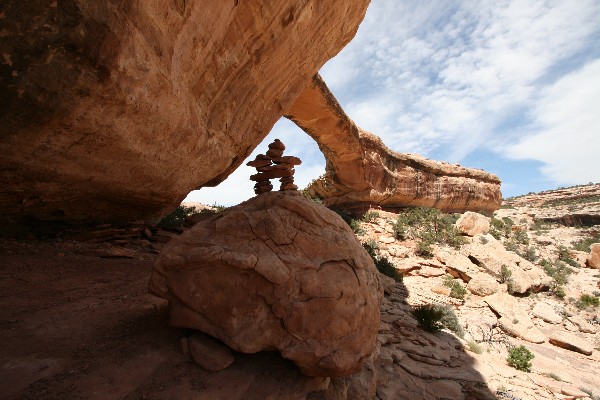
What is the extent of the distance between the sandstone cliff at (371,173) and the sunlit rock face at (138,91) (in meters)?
4.63

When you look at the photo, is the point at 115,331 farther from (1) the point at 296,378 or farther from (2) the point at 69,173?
(2) the point at 69,173

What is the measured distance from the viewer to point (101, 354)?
261 centimetres

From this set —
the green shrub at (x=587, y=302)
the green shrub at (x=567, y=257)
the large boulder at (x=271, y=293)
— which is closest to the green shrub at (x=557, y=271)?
the green shrub at (x=567, y=257)

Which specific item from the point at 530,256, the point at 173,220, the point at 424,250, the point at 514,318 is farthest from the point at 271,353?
the point at 530,256

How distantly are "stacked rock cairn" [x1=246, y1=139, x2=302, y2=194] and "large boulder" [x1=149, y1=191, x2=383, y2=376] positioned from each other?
4805mm

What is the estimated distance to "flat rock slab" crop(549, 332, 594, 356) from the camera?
727 centimetres

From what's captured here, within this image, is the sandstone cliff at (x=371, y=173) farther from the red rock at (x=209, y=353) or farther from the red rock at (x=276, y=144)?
the red rock at (x=209, y=353)

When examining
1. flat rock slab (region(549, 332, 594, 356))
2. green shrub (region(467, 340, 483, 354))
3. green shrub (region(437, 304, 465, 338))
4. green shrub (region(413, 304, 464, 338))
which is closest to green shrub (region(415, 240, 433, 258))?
green shrub (region(437, 304, 465, 338))

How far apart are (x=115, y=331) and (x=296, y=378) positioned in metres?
1.96

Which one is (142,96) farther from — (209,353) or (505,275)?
(505,275)

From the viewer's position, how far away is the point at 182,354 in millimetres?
2764

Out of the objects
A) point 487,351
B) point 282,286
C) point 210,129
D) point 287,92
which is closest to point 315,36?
point 287,92

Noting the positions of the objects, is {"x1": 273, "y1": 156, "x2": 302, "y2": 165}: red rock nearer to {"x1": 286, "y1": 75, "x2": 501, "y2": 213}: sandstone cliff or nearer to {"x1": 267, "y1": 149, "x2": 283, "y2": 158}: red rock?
{"x1": 267, "y1": 149, "x2": 283, "y2": 158}: red rock

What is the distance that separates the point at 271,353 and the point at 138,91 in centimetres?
353
